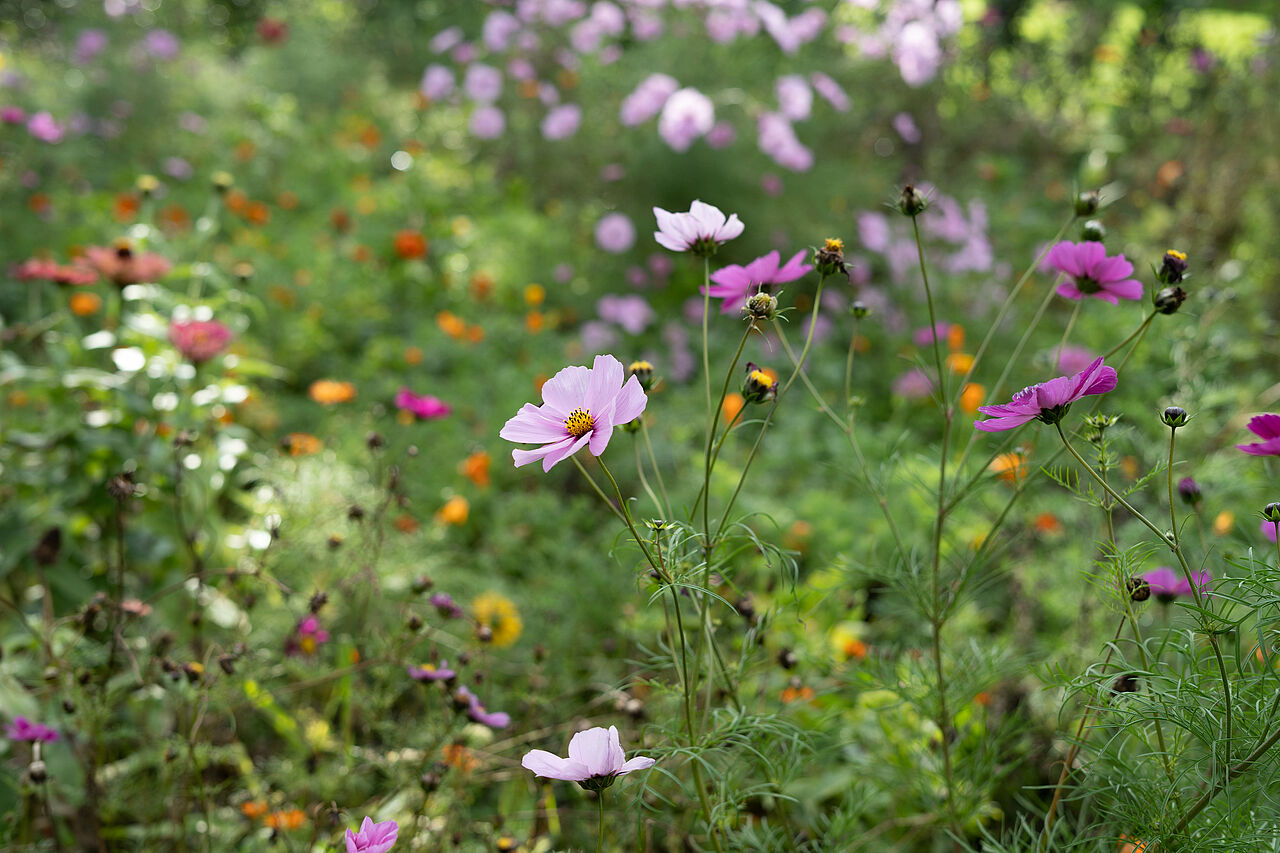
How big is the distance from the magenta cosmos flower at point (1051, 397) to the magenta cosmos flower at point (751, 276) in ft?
0.86

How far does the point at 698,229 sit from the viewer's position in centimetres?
85

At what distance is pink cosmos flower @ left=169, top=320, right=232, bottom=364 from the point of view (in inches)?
63.6

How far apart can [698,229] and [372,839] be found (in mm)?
648

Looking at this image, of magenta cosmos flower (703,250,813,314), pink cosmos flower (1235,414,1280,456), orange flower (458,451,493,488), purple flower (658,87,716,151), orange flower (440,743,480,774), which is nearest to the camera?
pink cosmos flower (1235,414,1280,456)

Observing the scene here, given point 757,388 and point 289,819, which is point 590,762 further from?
point 289,819

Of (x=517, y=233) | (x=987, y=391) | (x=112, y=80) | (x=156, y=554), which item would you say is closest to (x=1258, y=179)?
(x=987, y=391)

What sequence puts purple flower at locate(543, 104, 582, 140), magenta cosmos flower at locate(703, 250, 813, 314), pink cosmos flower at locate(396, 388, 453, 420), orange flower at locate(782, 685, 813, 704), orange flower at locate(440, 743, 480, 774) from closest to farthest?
magenta cosmos flower at locate(703, 250, 813, 314) → orange flower at locate(440, 743, 480, 774) → orange flower at locate(782, 685, 813, 704) → pink cosmos flower at locate(396, 388, 453, 420) → purple flower at locate(543, 104, 582, 140)

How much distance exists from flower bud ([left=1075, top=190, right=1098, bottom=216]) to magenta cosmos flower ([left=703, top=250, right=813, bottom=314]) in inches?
12.4

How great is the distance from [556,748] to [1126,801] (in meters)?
0.82

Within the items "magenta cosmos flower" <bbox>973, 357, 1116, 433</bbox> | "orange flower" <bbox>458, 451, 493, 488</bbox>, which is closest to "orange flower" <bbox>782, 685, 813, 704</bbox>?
"magenta cosmos flower" <bbox>973, 357, 1116, 433</bbox>

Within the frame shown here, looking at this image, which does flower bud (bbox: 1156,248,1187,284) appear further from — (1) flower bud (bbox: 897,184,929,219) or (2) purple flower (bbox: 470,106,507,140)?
→ (2) purple flower (bbox: 470,106,507,140)

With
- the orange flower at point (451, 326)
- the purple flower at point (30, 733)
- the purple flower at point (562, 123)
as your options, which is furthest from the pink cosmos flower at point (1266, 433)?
the purple flower at point (562, 123)

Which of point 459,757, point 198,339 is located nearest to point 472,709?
point 459,757

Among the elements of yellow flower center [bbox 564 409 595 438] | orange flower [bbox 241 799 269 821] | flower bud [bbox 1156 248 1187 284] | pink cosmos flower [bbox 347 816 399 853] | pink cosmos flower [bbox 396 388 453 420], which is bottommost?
orange flower [bbox 241 799 269 821]
